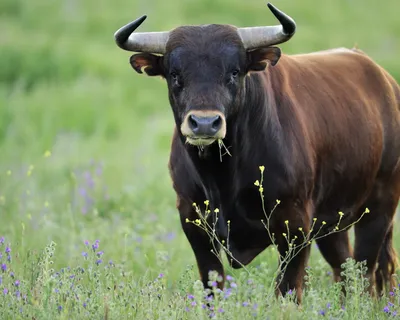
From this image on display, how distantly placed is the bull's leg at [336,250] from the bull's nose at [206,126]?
2556 millimetres

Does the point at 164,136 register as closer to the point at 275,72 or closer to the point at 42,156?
the point at 42,156

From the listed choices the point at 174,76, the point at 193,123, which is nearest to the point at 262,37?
the point at 174,76

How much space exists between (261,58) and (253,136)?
53 centimetres

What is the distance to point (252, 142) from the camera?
695 cm

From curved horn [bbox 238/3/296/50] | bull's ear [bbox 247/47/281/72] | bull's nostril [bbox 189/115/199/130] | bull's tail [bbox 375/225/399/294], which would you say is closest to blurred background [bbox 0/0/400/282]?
bull's nostril [bbox 189/115/199/130]

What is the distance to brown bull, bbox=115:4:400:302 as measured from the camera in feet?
21.8

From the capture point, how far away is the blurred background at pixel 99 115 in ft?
32.9

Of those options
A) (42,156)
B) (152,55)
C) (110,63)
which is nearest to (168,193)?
(42,156)

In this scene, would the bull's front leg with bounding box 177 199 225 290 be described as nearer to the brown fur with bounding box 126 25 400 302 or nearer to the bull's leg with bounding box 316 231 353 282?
the brown fur with bounding box 126 25 400 302

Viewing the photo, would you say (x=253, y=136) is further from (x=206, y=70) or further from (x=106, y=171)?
(x=106, y=171)

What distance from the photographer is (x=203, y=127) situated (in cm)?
620

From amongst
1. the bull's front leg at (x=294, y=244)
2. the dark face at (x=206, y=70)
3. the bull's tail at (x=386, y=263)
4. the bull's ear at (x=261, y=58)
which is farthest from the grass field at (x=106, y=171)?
the bull's ear at (x=261, y=58)

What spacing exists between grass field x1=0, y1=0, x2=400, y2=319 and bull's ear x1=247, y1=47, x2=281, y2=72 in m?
1.36

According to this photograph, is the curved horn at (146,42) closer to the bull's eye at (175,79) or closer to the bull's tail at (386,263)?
the bull's eye at (175,79)
